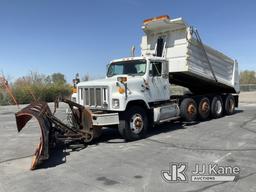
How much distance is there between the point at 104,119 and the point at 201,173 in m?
3.41

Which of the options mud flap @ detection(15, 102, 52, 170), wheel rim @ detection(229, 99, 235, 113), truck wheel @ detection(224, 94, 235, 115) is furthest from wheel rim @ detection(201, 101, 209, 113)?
mud flap @ detection(15, 102, 52, 170)

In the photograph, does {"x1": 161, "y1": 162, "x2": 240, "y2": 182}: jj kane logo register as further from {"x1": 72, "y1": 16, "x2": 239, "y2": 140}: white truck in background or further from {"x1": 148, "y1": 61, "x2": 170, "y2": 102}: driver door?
{"x1": 148, "y1": 61, "x2": 170, "y2": 102}: driver door

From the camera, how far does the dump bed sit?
11.1m

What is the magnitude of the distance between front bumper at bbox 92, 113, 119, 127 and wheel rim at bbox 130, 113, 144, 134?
0.68 metres

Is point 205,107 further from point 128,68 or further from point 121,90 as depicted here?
point 121,90

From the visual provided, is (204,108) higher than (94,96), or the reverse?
(94,96)

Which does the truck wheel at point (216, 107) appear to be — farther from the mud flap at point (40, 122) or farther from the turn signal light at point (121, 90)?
the mud flap at point (40, 122)

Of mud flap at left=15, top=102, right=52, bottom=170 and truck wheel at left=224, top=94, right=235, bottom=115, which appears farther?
truck wheel at left=224, top=94, right=235, bottom=115

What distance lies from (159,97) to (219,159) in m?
3.95

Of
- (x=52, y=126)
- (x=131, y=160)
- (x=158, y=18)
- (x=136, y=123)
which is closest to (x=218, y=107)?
(x=158, y=18)

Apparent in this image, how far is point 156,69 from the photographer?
399 inches

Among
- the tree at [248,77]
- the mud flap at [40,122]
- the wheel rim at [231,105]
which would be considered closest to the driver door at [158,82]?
the mud flap at [40,122]

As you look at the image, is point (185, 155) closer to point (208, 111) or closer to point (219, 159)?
point (219, 159)

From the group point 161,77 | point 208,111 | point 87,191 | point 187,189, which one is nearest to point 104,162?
point 87,191
